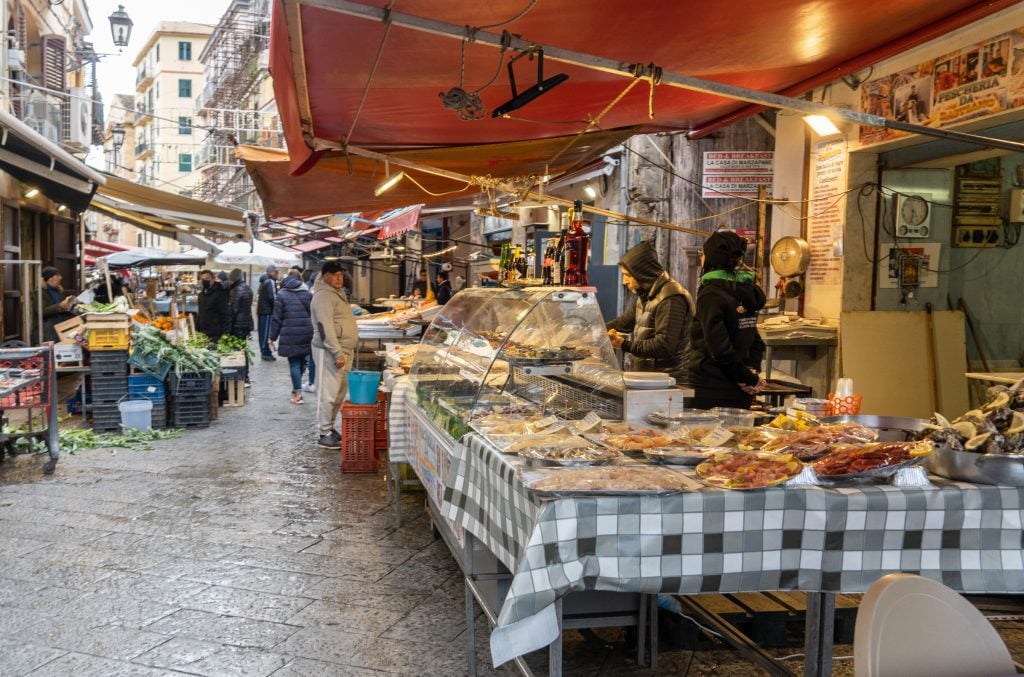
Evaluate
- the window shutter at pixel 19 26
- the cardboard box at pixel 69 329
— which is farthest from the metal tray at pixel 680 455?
the window shutter at pixel 19 26

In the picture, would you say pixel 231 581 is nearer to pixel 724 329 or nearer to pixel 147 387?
pixel 724 329

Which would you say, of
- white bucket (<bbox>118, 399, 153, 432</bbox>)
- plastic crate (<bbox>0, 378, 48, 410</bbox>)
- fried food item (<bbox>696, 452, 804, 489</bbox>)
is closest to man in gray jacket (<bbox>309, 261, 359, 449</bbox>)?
white bucket (<bbox>118, 399, 153, 432</bbox>)

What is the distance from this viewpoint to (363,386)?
7586mm

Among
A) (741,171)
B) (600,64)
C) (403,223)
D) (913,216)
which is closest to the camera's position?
(600,64)

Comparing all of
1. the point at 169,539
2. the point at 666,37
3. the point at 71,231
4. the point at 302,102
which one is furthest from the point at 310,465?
the point at 71,231

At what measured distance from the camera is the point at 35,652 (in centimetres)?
409

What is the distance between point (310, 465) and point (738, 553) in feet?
20.4

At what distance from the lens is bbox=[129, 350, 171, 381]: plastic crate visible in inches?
393

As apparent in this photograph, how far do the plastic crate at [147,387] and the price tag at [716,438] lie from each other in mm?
8247

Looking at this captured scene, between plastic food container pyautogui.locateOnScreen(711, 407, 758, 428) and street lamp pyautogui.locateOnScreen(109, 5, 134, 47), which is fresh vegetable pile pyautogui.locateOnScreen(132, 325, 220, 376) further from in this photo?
street lamp pyautogui.locateOnScreen(109, 5, 134, 47)

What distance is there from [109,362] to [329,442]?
3001 millimetres

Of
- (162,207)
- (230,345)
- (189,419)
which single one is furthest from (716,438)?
(162,207)

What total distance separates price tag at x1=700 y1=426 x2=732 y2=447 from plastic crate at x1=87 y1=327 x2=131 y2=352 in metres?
8.25

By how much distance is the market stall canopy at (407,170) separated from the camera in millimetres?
7070
